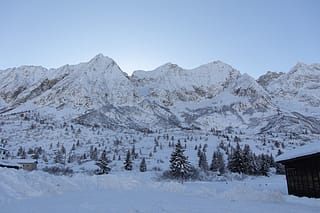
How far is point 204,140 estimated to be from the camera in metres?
116

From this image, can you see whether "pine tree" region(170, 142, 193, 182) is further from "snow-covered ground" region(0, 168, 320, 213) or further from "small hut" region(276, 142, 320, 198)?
"small hut" region(276, 142, 320, 198)

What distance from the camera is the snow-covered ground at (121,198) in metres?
11.7

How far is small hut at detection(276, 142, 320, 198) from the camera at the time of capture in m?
16.1

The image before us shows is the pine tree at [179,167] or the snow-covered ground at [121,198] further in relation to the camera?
the pine tree at [179,167]

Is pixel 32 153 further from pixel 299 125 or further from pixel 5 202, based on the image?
pixel 299 125

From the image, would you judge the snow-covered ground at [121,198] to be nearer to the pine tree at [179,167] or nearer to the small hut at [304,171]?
the small hut at [304,171]

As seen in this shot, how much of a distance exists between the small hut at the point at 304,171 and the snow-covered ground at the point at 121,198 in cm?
87

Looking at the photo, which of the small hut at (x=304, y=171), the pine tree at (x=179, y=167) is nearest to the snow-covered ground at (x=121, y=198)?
the small hut at (x=304, y=171)

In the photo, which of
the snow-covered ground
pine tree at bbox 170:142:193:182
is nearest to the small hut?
the snow-covered ground

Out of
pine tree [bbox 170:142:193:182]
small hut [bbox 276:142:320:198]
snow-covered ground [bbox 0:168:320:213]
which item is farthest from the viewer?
pine tree [bbox 170:142:193:182]

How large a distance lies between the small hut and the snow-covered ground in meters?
0.87

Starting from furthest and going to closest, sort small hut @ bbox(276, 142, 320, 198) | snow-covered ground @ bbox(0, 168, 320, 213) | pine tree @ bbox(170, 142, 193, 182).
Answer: pine tree @ bbox(170, 142, 193, 182) → small hut @ bbox(276, 142, 320, 198) → snow-covered ground @ bbox(0, 168, 320, 213)

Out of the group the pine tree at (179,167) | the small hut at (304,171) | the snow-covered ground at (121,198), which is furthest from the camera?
the pine tree at (179,167)

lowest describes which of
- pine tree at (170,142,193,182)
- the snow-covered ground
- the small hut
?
the snow-covered ground
